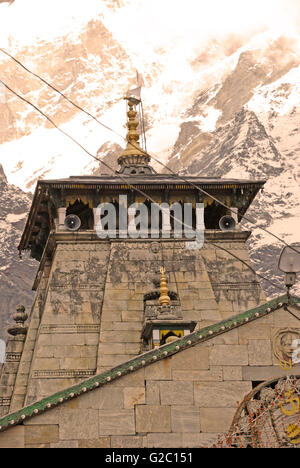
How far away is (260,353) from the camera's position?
31.3 meters

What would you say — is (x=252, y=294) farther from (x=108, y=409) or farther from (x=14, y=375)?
(x=108, y=409)

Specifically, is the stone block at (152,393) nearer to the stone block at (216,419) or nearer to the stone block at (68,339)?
the stone block at (216,419)

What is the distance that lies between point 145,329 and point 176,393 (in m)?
7.90

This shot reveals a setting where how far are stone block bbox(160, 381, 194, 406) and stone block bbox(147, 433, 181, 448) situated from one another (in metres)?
0.80

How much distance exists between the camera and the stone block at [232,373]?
3095 cm

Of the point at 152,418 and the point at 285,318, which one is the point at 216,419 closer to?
the point at 152,418

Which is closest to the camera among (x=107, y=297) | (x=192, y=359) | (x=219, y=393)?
(x=219, y=393)

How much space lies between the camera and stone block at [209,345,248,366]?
31.1 meters

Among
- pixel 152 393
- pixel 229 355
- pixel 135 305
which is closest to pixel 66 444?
pixel 152 393

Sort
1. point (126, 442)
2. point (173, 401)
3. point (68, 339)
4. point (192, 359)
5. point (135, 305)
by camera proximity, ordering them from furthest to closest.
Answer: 1. point (135, 305)
2. point (68, 339)
3. point (192, 359)
4. point (173, 401)
5. point (126, 442)

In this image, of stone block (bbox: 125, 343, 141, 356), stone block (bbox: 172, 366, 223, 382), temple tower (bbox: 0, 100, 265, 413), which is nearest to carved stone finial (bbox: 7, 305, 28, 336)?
temple tower (bbox: 0, 100, 265, 413)

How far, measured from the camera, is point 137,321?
4397 cm
